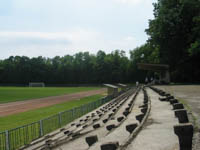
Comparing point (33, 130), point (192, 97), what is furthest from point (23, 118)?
point (192, 97)

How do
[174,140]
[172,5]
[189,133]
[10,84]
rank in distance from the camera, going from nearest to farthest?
[189,133], [174,140], [172,5], [10,84]

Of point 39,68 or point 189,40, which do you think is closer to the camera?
point 189,40

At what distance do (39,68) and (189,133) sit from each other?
12206cm

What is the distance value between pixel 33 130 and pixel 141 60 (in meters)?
79.0

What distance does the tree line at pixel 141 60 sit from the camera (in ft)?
144

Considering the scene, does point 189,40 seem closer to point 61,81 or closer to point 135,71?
point 135,71

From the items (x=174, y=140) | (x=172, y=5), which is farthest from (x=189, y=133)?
(x=172, y=5)

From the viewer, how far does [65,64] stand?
122312mm

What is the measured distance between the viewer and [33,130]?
1265cm

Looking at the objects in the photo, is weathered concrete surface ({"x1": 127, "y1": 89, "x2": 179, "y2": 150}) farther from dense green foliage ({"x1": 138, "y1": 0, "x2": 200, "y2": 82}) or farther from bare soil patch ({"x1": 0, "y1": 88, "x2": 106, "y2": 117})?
dense green foliage ({"x1": 138, "y1": 0, "x2": 200, "y2": 82})

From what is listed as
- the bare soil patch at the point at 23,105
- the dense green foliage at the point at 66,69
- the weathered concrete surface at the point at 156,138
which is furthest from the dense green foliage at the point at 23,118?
the dense green foliage at the point at 66,69

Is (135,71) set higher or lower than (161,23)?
lower

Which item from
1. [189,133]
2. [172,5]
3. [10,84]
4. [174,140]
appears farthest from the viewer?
[10,84]

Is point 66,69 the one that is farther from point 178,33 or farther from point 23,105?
point 23,105
